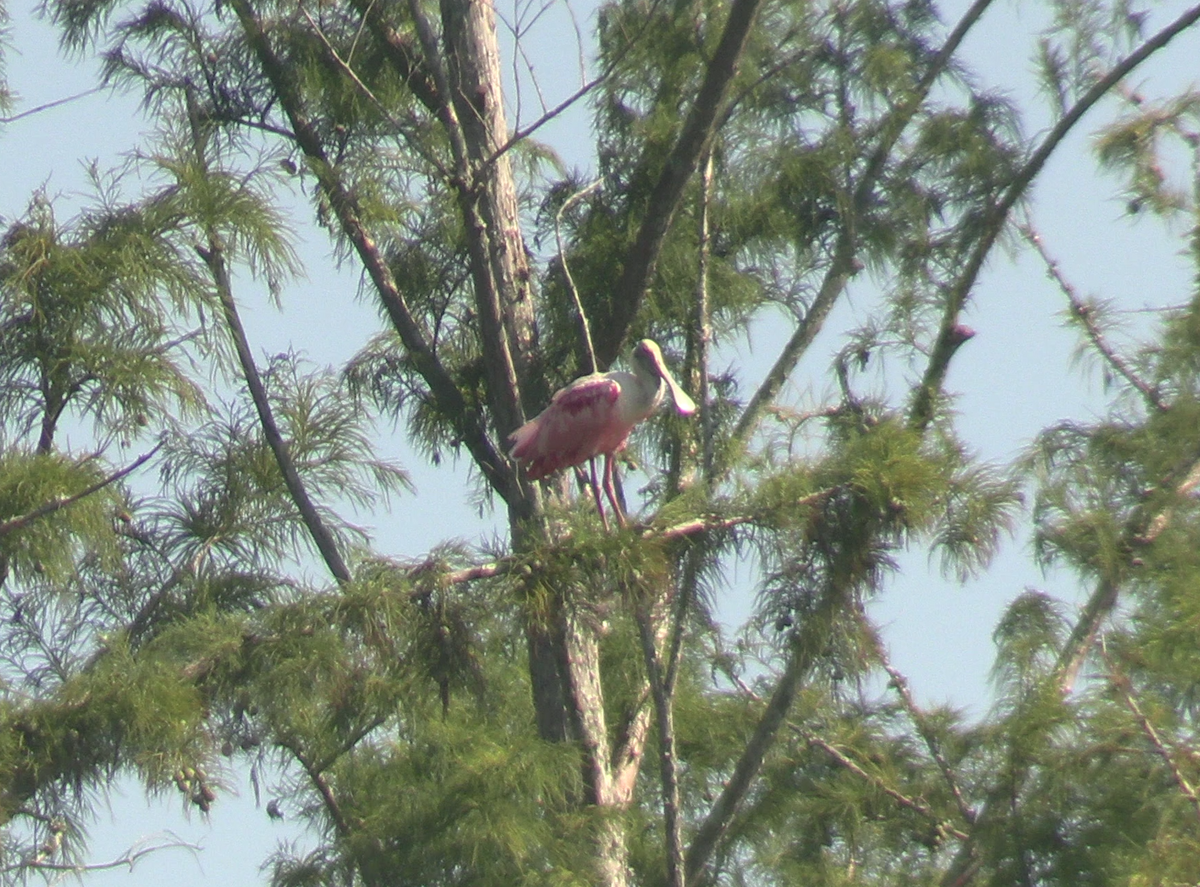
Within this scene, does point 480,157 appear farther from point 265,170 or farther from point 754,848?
point 754,848

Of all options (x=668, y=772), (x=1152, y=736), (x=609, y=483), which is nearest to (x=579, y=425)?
(x=609, y=483)

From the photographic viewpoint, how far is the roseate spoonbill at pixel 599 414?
5699 millimetres

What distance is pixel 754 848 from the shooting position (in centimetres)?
714

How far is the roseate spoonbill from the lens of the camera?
5.70 meters

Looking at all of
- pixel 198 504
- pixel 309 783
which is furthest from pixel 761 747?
pixel 198 504

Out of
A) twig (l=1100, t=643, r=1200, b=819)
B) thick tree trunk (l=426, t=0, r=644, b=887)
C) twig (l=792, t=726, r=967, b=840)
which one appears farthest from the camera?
twig (l=792, t=726, r=967, b=840)

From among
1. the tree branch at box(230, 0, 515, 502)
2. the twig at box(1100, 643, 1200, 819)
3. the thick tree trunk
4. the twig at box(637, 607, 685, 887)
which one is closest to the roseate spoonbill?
the thick tree trunk

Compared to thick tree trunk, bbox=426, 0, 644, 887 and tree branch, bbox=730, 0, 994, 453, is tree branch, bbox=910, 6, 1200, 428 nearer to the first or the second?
tree branch, bbox=730, 0, 994, 453

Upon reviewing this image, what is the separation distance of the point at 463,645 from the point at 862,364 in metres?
2.29

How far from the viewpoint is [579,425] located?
5.71 m

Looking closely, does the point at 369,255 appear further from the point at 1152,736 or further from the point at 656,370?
the point at 1152,736

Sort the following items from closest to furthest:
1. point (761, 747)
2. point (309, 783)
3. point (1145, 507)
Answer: point (761, 747) → point (1145, 507) → point (309, 783)

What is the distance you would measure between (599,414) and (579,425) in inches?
2.4

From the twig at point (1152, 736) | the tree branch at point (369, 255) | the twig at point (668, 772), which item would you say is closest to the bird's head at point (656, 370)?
the twig at point (668, 772)
